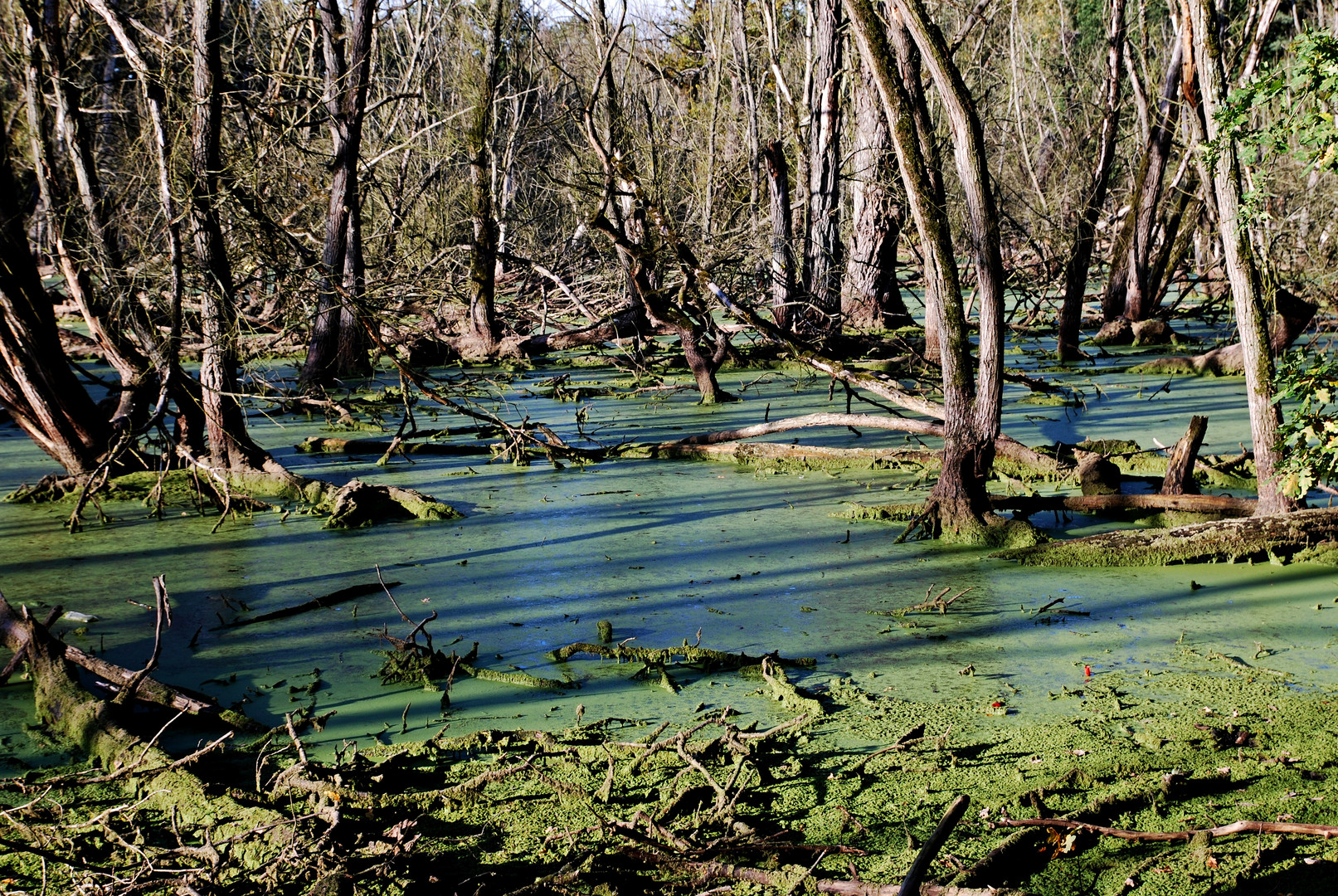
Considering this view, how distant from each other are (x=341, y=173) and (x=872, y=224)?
6701mm

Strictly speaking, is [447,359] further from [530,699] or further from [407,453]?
[530,699]

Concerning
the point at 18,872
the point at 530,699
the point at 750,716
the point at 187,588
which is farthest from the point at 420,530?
the point at 18,872

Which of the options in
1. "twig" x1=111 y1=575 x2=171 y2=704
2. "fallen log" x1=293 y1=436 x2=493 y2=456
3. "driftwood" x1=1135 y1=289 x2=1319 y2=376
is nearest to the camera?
"twig" x1=111 y1=575 x2=171 y2=704

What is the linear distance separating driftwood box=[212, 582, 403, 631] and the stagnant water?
0.17ft

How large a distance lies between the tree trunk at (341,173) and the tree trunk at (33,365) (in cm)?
342

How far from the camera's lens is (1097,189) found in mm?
13430

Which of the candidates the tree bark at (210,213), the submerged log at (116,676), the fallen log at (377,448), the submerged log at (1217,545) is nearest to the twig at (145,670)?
the submerged log at (116,676)

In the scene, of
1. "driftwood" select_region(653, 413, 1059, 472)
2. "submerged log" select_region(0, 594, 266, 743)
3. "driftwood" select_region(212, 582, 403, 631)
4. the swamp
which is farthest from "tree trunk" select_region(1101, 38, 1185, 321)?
"submerged log" select_region(0, 594, 266, 743)

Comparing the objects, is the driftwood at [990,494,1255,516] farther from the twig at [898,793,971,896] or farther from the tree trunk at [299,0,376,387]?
the tree trunk at [299,0,376,387]

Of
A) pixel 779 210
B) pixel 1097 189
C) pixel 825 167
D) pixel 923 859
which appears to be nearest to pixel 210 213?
pixel 923 859

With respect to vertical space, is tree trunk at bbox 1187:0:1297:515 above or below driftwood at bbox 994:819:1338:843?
above

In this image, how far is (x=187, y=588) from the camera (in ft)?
18.4

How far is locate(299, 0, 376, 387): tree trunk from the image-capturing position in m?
11.2

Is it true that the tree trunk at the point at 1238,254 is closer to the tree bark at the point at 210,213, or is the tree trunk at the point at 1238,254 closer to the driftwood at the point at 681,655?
the driftwood at the point at 681,655
